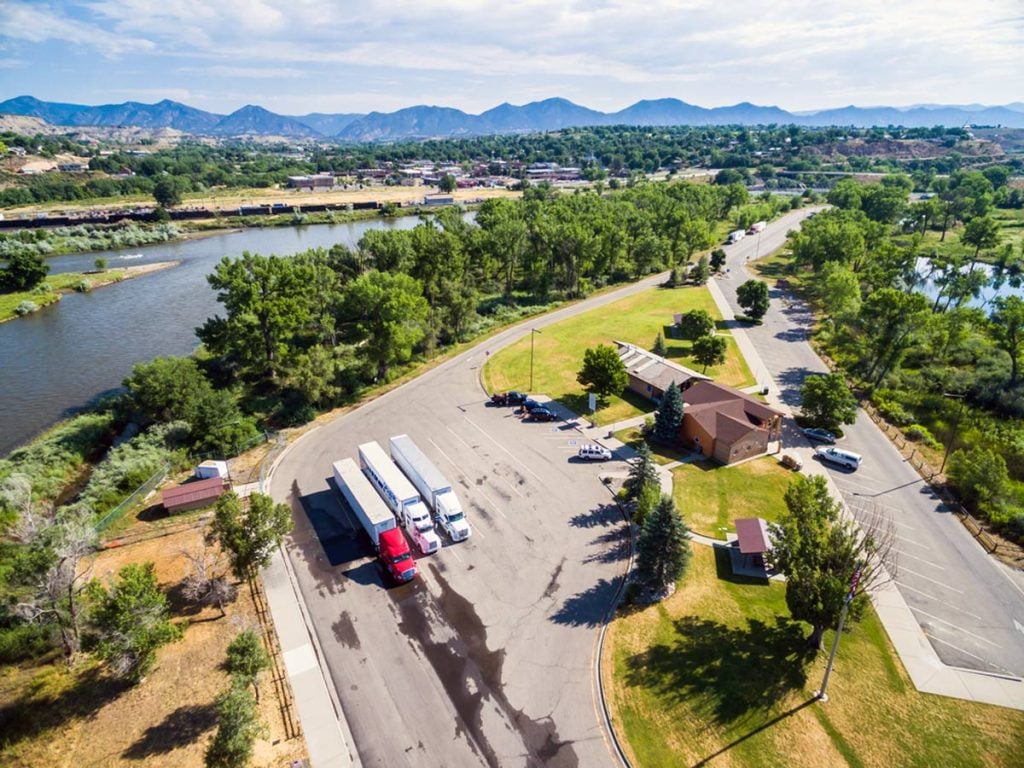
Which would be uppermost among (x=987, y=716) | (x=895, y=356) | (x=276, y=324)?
(x=276, y=324)

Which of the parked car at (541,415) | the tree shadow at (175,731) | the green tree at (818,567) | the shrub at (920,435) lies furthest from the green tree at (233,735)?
the shrub at (920,435)

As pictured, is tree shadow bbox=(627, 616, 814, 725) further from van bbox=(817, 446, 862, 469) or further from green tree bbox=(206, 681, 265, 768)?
van bbox=(817, 446, 862, 469)

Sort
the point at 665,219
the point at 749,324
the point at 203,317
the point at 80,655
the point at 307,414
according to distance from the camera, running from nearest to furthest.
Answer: the point at 80,655, the point at 307,414, the point at 749,324, the point at 203,317, the point at 665,219

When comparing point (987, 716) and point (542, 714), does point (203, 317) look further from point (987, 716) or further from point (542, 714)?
point (987, 716)

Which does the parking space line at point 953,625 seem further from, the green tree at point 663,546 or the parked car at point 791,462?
the parked car at point 791,462

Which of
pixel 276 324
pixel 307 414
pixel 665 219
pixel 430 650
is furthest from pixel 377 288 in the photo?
pixel 665 219

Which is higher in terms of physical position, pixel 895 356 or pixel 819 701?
pixel 895 356

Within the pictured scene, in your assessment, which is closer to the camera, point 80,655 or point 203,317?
point 80,655
